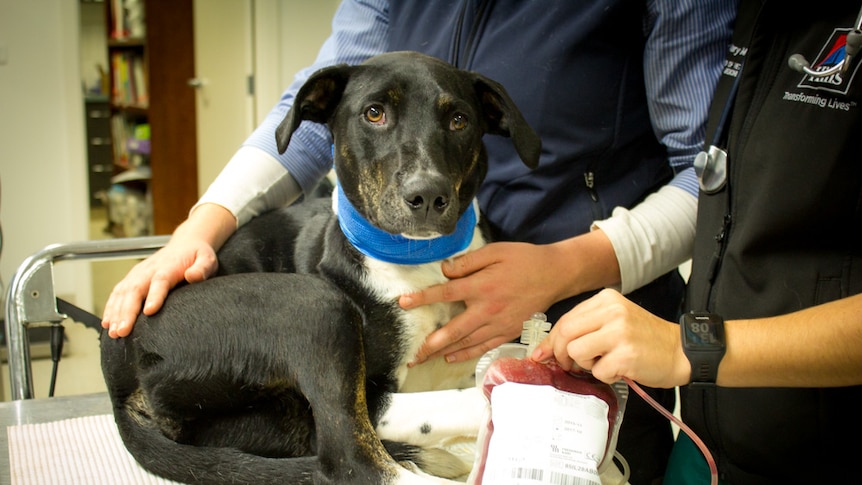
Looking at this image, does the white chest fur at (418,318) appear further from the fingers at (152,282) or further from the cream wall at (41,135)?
the cream wall at (41,135)

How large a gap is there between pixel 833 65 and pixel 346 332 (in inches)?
30.3

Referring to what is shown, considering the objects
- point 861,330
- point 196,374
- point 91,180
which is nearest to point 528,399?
point 861,330

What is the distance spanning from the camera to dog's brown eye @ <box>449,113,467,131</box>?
1.21m

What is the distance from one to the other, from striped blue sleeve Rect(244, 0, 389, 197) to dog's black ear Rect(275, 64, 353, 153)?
0.19m

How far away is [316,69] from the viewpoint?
5.10ft

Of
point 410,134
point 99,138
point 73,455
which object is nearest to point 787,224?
point 410,134

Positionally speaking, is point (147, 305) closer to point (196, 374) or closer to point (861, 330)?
point (196, 374)

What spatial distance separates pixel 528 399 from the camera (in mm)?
851

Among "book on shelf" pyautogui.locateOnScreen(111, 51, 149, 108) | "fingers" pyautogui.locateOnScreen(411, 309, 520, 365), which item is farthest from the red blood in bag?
"book on shelf" pyautogui.locateOnScreen(111, 51, 149, 108)

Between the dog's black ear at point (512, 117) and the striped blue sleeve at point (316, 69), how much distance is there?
0.39 m

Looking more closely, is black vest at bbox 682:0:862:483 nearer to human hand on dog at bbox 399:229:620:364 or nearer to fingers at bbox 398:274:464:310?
human hand on dog at bbox 399:229:620:364

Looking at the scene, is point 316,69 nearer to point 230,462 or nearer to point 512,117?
point 512,117

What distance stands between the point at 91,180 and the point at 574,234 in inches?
249

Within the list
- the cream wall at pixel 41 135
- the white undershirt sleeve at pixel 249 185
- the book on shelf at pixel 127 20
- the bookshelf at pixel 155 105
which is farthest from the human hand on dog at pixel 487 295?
the book on shelf at pixel 127 20
